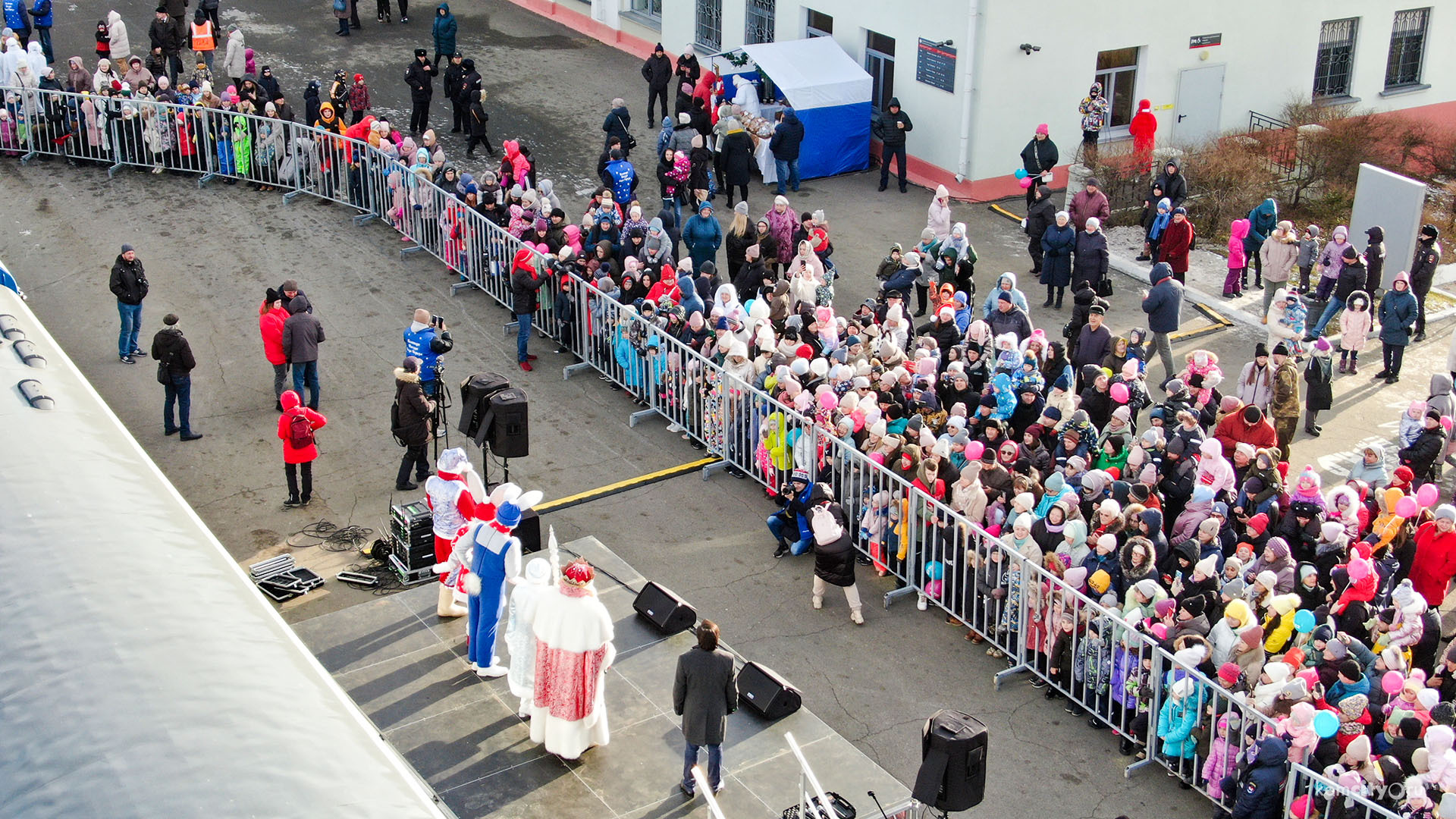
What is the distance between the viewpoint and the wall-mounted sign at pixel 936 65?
23.4 meters

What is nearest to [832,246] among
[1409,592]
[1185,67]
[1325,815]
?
[1185,67]

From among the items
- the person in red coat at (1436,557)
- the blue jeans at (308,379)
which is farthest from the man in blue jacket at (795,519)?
the blue jeans at (308,379)

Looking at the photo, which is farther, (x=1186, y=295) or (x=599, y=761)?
(x=1186, y=295)

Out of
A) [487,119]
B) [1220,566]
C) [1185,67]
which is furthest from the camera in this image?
[487,119]

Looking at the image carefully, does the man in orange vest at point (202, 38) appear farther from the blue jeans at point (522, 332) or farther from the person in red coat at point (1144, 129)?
the person in red coat at point (1144, 129)

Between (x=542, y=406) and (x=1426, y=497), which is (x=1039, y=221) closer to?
(x=542, y=406)

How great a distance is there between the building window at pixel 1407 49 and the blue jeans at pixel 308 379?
2005 cm

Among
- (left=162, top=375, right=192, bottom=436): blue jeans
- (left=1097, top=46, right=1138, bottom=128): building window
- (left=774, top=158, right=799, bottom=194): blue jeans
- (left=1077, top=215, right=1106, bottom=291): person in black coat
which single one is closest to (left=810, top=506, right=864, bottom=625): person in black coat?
(left=162, top=375, right=192, bottom=436): blue jeans

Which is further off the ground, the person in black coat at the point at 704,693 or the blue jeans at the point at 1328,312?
the person in black coat at the point at 704,693

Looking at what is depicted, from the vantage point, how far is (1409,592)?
38.8 feet

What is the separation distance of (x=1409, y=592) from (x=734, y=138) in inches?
527

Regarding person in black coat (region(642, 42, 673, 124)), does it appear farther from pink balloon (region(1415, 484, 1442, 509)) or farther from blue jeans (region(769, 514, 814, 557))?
pink balloon (region(1415, 484, 1442, 509))

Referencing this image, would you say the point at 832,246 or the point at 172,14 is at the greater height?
the point at 172,14

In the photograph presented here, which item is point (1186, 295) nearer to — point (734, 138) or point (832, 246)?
point (832, 246)
